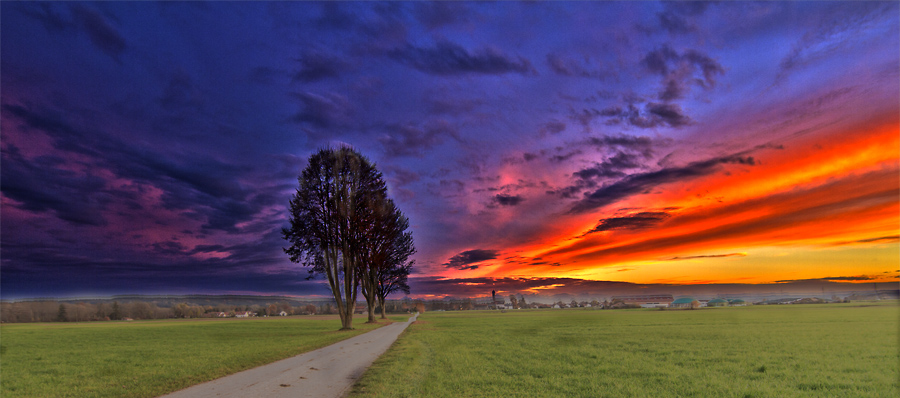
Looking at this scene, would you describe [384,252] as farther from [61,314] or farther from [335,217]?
[61,314]

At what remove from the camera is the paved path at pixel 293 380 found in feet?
37.0

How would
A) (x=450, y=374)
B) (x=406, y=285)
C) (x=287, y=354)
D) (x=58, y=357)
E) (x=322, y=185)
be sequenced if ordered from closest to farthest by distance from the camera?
(x=450, y=374) → (x=287, y=354) → (x=58, y=357) → (x=322, y=185) → (x=406, y=285)

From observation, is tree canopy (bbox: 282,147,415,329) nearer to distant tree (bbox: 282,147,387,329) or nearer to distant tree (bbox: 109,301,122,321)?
distant tree (bbox: 282,147,387,329)

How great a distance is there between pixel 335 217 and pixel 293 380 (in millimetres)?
28217

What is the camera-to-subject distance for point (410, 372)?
46.6 feet

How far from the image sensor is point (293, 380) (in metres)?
13.0

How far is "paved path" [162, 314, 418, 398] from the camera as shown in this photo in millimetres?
11289

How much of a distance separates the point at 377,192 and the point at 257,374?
100 ft

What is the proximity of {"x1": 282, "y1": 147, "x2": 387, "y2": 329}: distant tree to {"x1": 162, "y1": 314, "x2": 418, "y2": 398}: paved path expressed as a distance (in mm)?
21946

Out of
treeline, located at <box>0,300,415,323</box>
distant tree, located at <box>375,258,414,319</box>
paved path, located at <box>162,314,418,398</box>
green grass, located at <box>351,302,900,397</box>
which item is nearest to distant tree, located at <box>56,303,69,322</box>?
treeline, located at <box>0,300,415,323</box>

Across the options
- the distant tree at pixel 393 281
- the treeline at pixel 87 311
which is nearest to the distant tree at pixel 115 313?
the treeline at pixel 87 311

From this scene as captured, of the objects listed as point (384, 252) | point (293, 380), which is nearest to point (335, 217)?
point (384, 252)

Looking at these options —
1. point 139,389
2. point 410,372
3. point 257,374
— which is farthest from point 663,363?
point 139,389

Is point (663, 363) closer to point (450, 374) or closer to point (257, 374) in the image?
point (450, 374)
